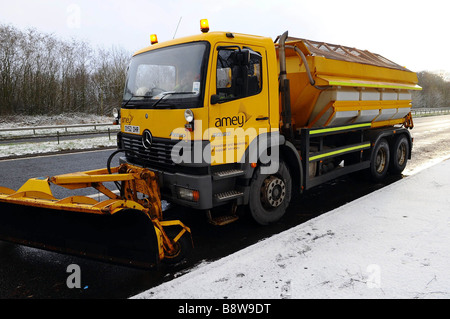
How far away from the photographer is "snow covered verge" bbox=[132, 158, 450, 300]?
308 centimetres

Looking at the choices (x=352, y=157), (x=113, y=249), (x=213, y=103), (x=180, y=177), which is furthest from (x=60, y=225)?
(x=352, y=157)

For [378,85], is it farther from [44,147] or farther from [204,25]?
[44,147]

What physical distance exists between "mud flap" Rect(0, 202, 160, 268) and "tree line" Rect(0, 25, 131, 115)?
28.9m

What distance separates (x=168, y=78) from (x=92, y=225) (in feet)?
6.72

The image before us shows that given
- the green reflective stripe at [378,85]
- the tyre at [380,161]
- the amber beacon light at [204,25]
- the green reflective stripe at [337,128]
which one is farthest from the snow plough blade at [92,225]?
the tyre at [380,161]

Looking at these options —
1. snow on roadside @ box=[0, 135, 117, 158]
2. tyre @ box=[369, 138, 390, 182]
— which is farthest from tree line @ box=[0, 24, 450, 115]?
tyre @ box=[369, 138, 390, 182]

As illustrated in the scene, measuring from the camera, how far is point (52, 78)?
30.5m

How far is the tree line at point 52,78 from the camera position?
92.7 feet

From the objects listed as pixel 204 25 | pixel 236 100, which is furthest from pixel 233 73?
pixel 204 25

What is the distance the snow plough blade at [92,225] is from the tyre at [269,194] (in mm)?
1168

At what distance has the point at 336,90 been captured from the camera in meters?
5.46

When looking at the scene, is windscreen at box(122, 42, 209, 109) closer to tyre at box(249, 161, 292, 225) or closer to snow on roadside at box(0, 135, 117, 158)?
tyre at box(249, 161, 292, 225)

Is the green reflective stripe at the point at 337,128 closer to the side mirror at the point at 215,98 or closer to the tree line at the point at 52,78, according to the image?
the side mirror at the point at 215,98

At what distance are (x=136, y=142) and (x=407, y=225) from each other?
3.91 meters
